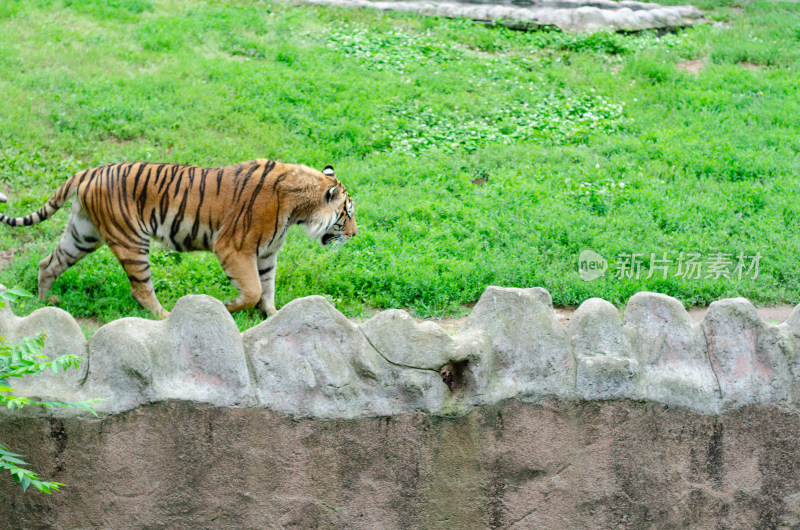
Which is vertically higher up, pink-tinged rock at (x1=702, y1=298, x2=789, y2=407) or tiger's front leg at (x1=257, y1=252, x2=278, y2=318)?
pink-tinged rock at (x1=702, y1=298, x2=789, y2=407)

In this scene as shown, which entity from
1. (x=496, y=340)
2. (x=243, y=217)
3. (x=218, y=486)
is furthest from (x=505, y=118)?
(x=218, y=486)

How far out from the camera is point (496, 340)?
140 inches

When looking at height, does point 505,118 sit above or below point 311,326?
below

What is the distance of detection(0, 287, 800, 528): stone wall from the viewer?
10.9ft

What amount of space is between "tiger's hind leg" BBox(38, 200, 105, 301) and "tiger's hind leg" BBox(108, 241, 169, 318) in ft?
0.81

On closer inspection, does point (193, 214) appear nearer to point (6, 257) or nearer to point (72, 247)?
point (72, 247)

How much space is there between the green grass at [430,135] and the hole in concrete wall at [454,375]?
7.50ft

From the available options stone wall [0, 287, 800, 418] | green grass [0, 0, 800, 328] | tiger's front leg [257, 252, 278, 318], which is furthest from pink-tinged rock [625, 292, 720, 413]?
tiger's front leg [257, 252, 278, 318]

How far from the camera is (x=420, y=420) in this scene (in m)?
3.46

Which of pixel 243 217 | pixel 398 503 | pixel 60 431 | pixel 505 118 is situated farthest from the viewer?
pixel 505 118

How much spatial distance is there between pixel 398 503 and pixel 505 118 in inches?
247

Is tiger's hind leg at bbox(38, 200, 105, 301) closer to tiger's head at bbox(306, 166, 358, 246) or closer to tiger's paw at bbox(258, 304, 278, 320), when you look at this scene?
tiger's paw at bbox(258, 304, 278, 320)

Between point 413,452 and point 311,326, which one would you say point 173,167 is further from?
point 413,452

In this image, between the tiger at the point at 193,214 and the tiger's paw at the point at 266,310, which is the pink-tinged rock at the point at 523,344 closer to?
the tiger at the point at 193,214
